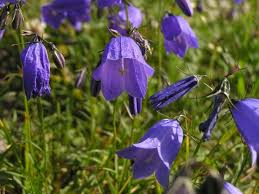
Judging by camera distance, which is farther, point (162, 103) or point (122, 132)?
point (122, 132)

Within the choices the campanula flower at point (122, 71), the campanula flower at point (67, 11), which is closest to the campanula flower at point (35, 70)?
the campanula flower at point (122, 71)

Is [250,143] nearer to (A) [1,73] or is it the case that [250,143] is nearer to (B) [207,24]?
(A) [1,73]

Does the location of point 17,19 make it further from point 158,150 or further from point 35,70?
point 158,150

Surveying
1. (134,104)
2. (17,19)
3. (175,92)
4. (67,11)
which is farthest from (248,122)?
(67,11)

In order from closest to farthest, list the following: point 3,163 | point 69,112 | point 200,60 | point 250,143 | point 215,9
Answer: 1. point 250,143
2. point 3,163
3. point 69,112
4. point 200,60
5. point 215,9

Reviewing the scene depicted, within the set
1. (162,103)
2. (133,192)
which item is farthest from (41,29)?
(162,103)

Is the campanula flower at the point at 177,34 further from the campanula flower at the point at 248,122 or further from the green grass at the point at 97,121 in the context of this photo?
the campanula flower at the point at 248,122

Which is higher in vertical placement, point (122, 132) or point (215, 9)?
point (215, 9)
